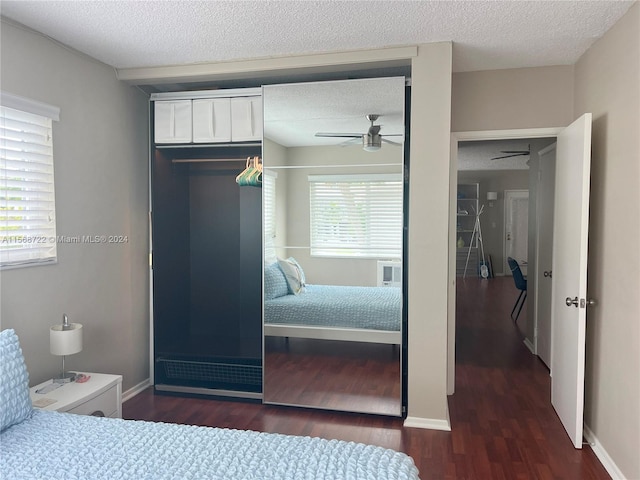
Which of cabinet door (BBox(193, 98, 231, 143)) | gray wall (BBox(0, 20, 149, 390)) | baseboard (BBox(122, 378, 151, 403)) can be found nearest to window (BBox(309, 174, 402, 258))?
cabinet door (BBox(193, 98, 231, 143))

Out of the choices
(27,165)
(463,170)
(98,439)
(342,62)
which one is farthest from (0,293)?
(463,170)

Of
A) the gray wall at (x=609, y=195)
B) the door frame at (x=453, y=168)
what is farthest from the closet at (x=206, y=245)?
the gray wall at (x=609, y=195)

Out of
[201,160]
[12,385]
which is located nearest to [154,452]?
[12,385]

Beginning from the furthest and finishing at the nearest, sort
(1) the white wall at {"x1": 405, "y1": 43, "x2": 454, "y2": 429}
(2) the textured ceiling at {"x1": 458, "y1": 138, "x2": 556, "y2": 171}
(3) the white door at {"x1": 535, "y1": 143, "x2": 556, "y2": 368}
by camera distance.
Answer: (2) the textured ceiling at {"x1": 458, "y1": 138, "x2": 556, "y2": 171} < (3) the white door at {"x1": 535, "y1": 143, "x2": 556, "y2": 368} < (1) the white wall at {"x1": 405, "y1": 43, "x2": 454, "y2": 429}

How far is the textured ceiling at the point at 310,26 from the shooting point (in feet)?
8.14

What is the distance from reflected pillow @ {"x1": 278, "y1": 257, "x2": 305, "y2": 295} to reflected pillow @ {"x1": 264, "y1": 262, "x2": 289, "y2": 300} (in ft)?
0.10

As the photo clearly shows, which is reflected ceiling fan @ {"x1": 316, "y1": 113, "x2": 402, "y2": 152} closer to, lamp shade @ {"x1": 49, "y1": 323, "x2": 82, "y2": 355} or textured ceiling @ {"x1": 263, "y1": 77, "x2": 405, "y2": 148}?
textured ceiling @ {"x1": 263, "y1": 77, "x2": 405, "y2": 148}

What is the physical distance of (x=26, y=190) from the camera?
2.71m

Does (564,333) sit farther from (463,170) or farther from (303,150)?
(463,170)

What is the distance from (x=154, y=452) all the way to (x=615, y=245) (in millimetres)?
2546

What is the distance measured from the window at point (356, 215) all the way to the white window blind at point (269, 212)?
29 cm

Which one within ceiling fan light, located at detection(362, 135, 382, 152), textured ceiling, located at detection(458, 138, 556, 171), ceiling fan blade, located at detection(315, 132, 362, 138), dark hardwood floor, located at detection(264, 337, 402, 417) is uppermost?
textured ceiling, located at detection(458, 138, 556, 171)

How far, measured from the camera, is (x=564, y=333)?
3.11 m

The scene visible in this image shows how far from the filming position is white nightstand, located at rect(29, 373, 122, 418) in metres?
2.48
